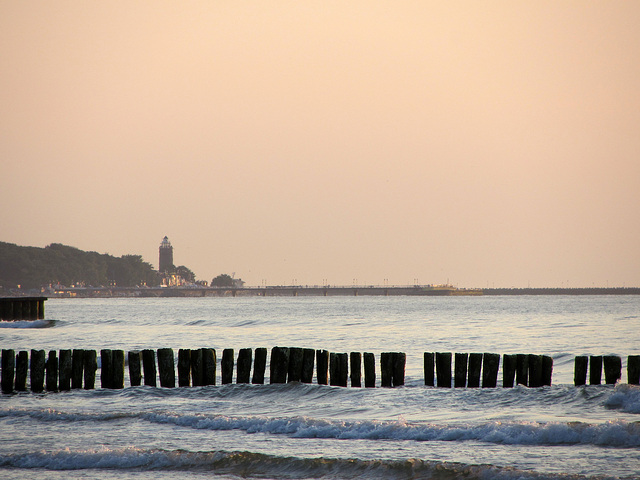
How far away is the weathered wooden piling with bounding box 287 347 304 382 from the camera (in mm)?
18016

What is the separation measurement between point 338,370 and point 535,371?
14.8 feet

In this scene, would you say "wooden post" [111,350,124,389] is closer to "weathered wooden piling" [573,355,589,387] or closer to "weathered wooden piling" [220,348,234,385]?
"weathered wooden piling" [220,348,234,385]

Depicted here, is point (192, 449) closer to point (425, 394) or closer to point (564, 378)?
point (425, 394)

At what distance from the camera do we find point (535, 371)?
55.4ft

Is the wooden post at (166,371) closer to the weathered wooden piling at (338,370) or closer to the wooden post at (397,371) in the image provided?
the weathered wooden piling at (338,370)

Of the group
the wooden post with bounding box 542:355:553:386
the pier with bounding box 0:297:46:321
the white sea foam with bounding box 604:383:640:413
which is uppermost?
the wooden post with bounding box 542:355:553:386

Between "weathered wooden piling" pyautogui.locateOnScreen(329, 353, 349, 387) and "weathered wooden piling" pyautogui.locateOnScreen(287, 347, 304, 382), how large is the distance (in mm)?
743

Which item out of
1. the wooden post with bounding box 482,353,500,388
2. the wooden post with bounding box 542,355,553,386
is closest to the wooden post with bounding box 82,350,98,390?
the wooden post with bounding box 482,353,500,388

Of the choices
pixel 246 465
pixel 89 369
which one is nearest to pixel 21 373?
pixel 89 369

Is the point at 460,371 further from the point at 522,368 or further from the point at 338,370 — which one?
the point at 338,370

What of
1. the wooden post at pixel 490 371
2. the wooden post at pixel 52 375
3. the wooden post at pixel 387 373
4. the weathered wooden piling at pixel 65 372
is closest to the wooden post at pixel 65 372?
the weathered wooden piling at pixel 65 372

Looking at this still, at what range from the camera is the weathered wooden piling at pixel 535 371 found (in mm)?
16828

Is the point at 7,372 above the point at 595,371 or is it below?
below

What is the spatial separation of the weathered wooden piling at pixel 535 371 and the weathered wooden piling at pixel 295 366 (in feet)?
17.4
